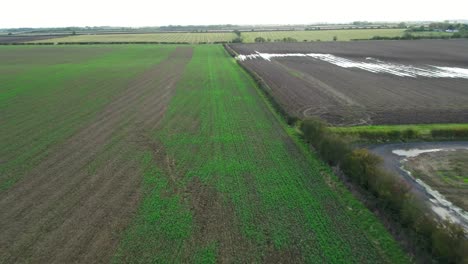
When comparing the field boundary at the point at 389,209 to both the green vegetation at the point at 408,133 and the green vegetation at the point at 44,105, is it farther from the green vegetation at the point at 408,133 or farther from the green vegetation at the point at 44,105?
the green vegetation at the point at 44,105

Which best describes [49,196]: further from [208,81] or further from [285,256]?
[208,81]

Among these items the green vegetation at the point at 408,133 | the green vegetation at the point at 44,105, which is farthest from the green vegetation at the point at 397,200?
the green vegetation at the point at 44,105

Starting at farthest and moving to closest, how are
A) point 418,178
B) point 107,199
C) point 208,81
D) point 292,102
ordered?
point 208,81, point 292,102, point 418,178, point 107,199

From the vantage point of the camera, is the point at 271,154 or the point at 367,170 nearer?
the point at 367,170

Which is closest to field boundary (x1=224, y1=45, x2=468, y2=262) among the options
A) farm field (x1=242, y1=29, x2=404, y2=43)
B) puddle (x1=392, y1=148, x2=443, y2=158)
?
puddle (x1=392, y1=148, x2=443, y2=158)

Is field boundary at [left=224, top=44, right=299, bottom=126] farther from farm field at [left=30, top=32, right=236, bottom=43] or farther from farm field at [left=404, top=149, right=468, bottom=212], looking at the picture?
farm field at [left=30, top=32, right=236, bottom=43]

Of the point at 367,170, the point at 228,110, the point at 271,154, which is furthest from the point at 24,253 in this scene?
the point at 228,110
